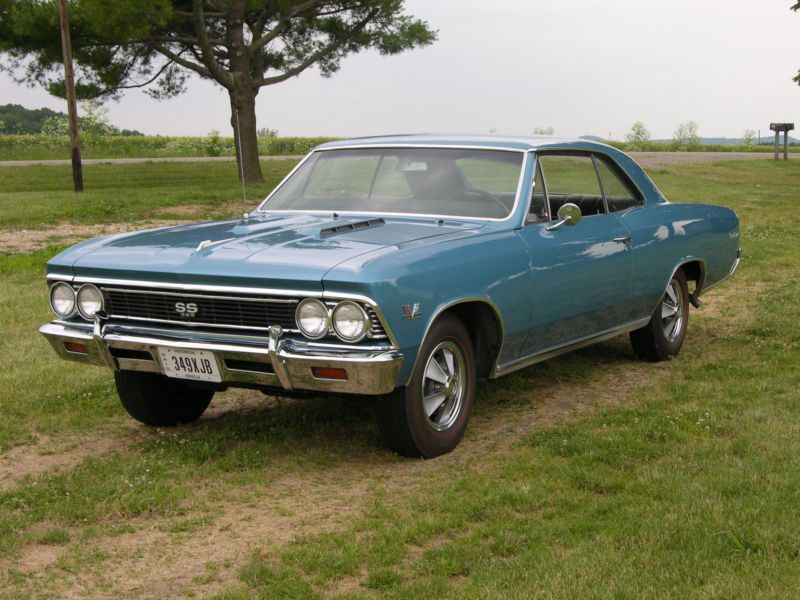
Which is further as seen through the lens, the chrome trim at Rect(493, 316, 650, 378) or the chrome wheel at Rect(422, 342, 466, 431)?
the chrome trim at Rect(493, 316, 650, 378)

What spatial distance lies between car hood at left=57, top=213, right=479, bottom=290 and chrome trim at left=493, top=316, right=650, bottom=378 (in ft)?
2.66

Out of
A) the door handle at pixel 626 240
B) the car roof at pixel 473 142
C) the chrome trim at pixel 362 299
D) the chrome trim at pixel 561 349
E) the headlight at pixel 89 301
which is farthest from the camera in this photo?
the door handle at pixel 626 240

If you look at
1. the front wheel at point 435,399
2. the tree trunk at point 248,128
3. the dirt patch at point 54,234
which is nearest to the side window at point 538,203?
the front wheel at point 435,399

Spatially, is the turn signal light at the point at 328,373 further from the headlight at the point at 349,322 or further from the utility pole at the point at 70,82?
the utility pole at the point at 70,82

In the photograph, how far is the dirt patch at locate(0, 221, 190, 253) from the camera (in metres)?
15.1

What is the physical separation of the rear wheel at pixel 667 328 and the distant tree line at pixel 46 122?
5782 centimetres

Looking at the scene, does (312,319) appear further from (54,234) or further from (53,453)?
(54,234)

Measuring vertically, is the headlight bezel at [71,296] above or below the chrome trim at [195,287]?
below

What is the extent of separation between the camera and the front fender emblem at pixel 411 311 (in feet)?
16.2

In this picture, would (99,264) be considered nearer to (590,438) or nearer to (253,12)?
(590,438)

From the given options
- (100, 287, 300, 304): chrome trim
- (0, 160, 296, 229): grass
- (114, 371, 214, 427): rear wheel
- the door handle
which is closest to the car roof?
the door handle

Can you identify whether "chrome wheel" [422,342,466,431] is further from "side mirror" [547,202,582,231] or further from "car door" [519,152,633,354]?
"side mirror" [547,202,582,231]

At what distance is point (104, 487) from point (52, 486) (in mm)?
277

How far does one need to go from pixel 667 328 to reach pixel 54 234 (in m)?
11.4
